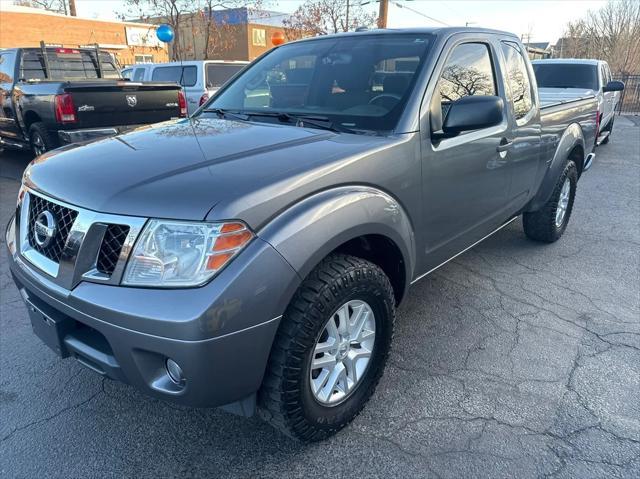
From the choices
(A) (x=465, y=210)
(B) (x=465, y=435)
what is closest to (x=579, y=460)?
(B) (x=465, y=435)

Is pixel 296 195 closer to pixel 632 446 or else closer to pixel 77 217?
pixel 77 217

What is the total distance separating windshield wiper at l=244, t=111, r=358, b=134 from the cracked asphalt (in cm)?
141

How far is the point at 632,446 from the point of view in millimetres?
2252

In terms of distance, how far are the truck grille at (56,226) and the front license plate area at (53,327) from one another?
0.25 meters

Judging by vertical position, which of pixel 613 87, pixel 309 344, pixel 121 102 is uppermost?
pixel 613 87

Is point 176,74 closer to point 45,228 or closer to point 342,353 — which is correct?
point 45,228

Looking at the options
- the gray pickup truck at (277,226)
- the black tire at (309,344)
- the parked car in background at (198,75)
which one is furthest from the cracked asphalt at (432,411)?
the parked car in background at (198,75)

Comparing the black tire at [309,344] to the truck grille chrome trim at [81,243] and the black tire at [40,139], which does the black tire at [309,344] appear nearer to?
the truck grille chrome trim at [81,243]

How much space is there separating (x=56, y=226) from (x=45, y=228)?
0.07 m

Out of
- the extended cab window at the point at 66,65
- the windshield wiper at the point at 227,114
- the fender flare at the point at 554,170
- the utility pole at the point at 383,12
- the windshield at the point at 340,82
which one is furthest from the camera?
Answer: the utility pole at the point at 383,12

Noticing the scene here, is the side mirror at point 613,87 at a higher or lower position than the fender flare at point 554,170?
higher

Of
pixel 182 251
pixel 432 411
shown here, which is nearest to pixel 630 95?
pixel 432 411

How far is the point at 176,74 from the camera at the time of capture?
10.7 metres

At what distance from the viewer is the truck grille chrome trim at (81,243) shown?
178 cm
